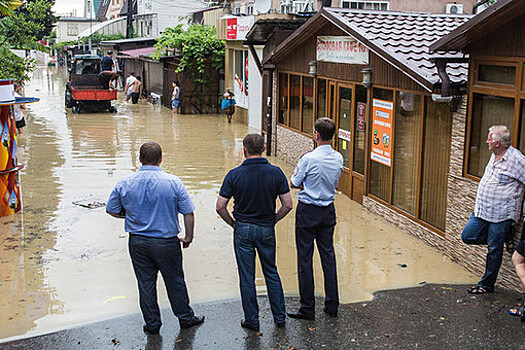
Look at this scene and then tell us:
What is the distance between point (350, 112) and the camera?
12312 mm

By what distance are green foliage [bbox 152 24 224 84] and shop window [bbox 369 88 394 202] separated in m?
17.0

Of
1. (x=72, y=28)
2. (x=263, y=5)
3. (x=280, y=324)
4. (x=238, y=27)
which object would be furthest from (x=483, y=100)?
(x=72, y=28)

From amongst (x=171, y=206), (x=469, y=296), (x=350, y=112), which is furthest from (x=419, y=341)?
(x=350, y=112)

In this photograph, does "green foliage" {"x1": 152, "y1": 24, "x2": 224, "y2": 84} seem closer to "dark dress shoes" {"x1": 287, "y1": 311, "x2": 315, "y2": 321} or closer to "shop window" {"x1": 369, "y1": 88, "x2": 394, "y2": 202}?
"shop window" {"x1": 369, "y1": 88, "x2": 394, "y2": 202}

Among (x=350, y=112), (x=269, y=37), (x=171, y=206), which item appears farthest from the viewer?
(x=269, y=37)

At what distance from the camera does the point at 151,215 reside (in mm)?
5805

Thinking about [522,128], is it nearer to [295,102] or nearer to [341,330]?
[341,330]

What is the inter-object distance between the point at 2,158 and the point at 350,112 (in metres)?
6.00

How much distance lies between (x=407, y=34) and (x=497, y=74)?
346 cm

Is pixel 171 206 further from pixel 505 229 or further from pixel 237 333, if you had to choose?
pixel 505 229

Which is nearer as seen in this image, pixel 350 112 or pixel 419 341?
pixel 419 341

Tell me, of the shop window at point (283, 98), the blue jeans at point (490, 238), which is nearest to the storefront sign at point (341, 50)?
the shop window at point (283, 98)

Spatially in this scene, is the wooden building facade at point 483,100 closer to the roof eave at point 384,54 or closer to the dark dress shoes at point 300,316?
the roof eave at point 384,54

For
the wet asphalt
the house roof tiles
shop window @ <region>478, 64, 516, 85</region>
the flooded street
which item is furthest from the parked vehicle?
the wet asphalt
